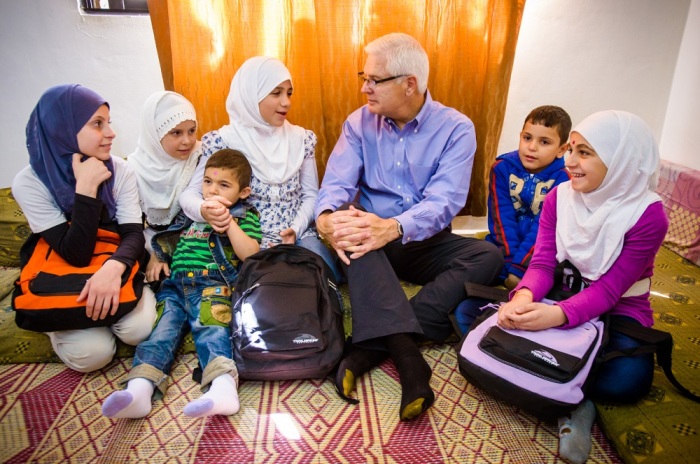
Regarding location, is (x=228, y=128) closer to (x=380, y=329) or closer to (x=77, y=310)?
(x=77, y=310)

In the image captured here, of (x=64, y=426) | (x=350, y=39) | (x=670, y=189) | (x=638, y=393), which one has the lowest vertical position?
(x=64, y=426)

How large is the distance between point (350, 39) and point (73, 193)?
4.73ft

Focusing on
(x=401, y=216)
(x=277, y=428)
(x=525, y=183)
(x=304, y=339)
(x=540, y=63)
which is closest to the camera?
(x=277, y=428)

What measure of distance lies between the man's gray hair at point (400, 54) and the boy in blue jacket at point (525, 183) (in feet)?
2.02

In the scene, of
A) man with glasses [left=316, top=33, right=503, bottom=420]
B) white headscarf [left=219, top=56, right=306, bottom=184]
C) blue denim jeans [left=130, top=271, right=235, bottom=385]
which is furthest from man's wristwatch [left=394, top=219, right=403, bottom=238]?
blue denim jeans [left=130, top=271, right=235, bottom=385]

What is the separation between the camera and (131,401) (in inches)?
51.6

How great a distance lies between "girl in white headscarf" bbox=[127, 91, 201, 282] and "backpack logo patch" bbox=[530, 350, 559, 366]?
1444mm

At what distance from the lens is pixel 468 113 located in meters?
2.38

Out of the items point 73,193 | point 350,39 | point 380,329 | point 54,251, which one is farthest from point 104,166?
point 350,39

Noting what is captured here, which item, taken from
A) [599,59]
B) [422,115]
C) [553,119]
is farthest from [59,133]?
[599,59]

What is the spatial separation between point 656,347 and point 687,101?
75.7 inches

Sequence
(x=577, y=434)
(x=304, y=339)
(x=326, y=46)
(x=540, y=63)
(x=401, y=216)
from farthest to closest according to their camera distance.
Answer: (x=540, y=63), (x=326, y=46), (x=401, y=216), (x=304, y=339), (x=577, y=434)

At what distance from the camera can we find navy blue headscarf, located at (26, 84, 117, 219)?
1504 millimetres

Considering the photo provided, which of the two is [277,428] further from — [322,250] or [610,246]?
[610,246]
